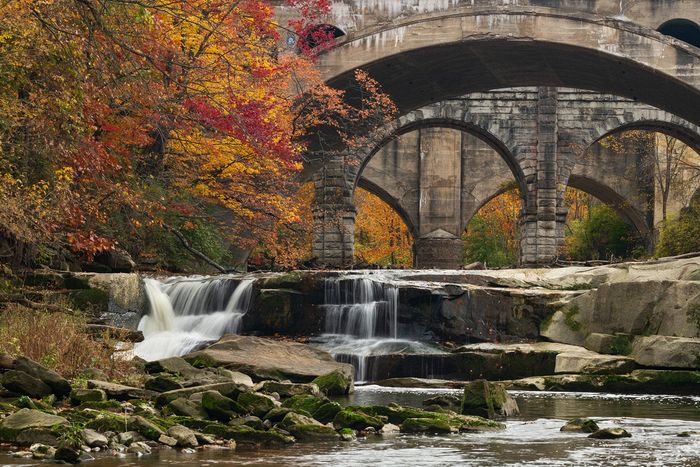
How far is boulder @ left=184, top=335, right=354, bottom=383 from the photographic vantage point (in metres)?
15.3

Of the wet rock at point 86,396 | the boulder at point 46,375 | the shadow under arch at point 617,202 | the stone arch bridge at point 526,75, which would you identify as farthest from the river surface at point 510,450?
the shadow under arch at point 617,202

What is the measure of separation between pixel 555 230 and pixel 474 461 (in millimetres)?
28573

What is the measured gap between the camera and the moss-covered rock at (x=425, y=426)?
1128cm

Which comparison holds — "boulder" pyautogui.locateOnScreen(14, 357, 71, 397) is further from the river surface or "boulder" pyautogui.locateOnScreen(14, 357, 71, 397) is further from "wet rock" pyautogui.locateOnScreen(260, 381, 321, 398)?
"wet rock" pyautogui.locateOnScreen(260, 381, 321, 398)

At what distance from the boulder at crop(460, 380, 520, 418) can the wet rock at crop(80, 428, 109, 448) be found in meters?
4.84

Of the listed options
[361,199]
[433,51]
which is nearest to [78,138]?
[433,51]

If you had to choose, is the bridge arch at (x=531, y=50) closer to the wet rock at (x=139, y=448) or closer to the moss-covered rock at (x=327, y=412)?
the moss-covered rock at (x=327, y=412)

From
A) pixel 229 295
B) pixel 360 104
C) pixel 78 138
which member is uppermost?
pixel 360 104

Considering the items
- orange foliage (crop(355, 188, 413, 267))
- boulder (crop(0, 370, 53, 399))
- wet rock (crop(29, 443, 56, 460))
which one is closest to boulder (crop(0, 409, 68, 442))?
wet rock (crop(29, 443, 56, 460))

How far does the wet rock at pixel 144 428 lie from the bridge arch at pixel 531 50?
16.4 m

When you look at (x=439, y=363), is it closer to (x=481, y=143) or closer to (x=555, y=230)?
(x=555, y=230)

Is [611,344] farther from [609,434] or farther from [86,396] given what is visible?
[86,396]

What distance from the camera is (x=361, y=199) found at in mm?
50562

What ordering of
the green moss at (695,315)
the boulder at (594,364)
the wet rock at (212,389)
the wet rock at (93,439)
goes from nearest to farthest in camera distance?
the wet rock at (93,439)
the wet rock at (212,389)
the boulder at (594,364)
the green moss at (695,315)
